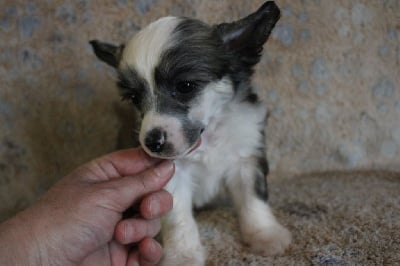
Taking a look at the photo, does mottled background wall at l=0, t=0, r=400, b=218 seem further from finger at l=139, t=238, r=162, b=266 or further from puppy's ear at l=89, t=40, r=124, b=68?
finger at l=139, t=238, r=162, b=266

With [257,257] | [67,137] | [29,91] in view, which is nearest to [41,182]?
[67,137]

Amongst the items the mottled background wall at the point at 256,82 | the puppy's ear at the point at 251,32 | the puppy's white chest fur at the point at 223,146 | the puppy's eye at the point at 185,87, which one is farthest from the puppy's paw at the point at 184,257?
the mottled background wall at the point at 256,82

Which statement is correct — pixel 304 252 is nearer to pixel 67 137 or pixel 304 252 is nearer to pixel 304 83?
pixel 304 83

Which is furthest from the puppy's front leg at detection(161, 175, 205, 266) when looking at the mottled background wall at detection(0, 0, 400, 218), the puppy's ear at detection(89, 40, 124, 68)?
the mottled background wall at detection(0, 0, 400, 218)

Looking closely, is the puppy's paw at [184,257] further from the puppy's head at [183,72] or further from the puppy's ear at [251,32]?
the puppy's ear at [251,32]

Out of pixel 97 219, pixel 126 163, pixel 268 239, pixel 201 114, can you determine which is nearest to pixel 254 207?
pixel 268 239

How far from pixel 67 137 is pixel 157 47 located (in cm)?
108

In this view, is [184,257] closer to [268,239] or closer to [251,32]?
[268,239]

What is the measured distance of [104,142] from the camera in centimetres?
255

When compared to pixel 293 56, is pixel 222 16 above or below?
above

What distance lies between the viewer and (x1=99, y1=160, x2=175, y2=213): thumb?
1473mm

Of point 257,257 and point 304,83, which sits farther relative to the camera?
point 304,83

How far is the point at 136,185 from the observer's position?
1496 millimetres

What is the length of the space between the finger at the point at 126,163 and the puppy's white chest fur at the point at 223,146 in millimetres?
252
